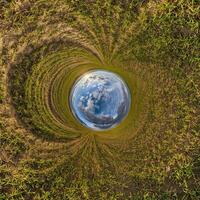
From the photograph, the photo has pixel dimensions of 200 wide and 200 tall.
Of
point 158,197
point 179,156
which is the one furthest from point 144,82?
point 158,197

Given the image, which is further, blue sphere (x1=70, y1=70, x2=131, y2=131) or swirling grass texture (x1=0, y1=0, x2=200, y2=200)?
swirling grass texture (x1=0, y1=0, x2=200, y2=200)

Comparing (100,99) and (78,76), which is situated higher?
(78,76)

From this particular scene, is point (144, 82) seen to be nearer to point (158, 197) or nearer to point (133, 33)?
point (133, 33)

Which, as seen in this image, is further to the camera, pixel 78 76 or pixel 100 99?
pixel 78 76

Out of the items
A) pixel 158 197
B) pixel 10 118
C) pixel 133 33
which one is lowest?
pixel 158 197
